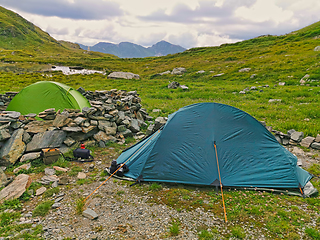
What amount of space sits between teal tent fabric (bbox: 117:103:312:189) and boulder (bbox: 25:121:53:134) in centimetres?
506

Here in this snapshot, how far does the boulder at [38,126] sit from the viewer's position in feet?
31.0

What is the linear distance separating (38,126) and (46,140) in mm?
911

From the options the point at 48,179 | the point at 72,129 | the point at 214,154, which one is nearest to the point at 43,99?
the point at 72,129

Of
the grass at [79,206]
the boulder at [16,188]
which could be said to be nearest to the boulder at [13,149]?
the boulder at [16,188]

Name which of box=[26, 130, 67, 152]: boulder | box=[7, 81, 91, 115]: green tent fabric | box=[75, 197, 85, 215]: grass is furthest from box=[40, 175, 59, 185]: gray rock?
box=[7, 81, 91, 115]: green tent fabric

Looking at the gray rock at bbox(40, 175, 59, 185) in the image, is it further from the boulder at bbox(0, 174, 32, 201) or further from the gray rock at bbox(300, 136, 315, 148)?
the gray rock at bbox(300, 136, 315, 148)

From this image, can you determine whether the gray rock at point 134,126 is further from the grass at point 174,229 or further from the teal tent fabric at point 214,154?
the grass at point 174,229

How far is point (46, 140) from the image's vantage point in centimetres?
952

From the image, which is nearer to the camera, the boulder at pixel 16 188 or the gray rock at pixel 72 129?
the boulder at pixel 16 188

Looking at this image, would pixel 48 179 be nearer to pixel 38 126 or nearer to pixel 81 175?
pixel 81 175

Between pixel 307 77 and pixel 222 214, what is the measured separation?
86.1ft

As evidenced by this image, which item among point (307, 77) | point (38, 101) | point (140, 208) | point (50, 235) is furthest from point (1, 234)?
point (307, 77)

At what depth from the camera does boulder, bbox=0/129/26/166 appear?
8.29 metres

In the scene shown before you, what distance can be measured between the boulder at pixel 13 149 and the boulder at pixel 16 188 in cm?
162
